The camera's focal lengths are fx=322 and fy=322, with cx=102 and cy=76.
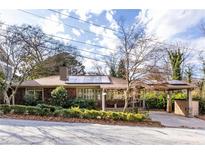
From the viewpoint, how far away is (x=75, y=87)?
1116 cm

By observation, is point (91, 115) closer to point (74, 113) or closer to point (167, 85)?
point (74, 113)

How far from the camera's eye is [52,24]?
715 cm

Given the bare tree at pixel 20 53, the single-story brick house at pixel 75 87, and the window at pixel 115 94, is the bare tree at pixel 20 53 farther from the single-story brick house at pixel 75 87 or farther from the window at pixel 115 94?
the window at pixel 115 94

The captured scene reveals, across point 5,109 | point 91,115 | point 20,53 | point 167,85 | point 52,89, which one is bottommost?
point 91,115

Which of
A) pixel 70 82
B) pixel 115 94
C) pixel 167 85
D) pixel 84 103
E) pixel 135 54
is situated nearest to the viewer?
pixel 135 54

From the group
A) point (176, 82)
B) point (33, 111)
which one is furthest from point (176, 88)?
point (33, 111)

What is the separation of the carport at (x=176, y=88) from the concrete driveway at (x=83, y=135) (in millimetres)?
2251

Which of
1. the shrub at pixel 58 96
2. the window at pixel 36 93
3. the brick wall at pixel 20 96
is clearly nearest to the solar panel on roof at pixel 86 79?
the shrub at pixel 58 96

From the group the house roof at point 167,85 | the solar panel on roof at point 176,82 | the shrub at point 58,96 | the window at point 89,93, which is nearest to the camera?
the house roof at point 167,85

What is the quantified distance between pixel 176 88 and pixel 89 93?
3028 mm

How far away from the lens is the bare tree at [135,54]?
319 inches

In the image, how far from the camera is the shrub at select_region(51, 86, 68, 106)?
34.1 feet
